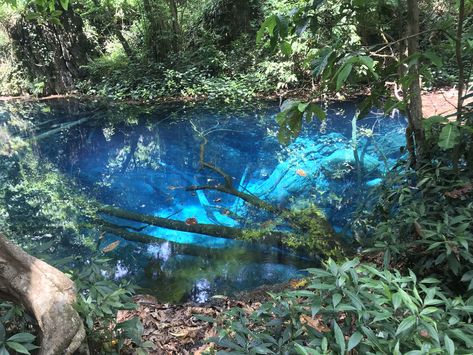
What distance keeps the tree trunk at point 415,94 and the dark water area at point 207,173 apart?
1257 mm

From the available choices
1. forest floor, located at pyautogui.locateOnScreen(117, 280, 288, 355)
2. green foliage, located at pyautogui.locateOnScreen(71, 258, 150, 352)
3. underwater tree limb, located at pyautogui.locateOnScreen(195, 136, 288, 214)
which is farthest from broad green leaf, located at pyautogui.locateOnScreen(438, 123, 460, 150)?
underwater tree limb, located at pyautogui.locateOnScreen(195, 136, 288, 214)

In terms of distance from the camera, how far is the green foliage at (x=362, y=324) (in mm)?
1236

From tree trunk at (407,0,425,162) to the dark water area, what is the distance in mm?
1257

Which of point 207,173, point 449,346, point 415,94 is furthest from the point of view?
point 207,173

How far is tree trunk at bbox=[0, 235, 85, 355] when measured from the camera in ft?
5.31

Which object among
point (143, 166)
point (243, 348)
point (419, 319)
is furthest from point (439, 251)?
point (143, 166)

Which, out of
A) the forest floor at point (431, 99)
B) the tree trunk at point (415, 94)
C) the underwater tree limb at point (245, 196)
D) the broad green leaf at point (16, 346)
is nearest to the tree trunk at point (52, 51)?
the forest floor at point (431, 99)

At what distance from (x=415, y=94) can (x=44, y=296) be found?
2.50m

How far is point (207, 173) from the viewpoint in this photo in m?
6.30

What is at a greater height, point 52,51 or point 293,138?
point 52,51

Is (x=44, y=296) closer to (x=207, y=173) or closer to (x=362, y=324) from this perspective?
(x=362, y=324)

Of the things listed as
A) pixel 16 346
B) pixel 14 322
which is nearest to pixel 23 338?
pixel 16 346

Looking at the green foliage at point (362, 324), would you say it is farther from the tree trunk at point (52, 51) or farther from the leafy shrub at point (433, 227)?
the tree trunk at point (52, 51)

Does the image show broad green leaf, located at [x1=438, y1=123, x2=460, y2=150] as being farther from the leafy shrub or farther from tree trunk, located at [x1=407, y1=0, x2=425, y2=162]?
tree trunk, located at [x1=407, y1=0, x2=425, y2=162]
